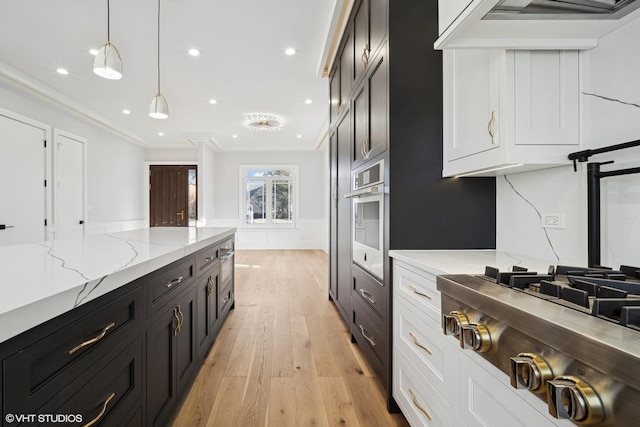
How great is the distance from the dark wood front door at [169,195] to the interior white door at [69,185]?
2.64 m

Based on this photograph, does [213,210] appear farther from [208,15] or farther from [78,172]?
[208,15]

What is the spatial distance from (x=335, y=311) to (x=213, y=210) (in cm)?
597

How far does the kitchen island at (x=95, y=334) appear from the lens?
2.04 feet

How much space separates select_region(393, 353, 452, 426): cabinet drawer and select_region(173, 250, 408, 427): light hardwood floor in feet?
0.66

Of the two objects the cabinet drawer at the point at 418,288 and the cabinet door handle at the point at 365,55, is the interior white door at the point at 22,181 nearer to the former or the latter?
the cabinet door handle at the point at 365,55

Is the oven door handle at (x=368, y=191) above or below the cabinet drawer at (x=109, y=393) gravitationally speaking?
above

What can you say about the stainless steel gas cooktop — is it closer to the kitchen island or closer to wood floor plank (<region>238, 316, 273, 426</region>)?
the kitchen island

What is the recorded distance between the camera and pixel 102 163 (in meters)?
6.12

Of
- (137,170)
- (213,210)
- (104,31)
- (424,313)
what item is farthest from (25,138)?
(424,313)

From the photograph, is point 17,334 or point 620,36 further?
point 620,36

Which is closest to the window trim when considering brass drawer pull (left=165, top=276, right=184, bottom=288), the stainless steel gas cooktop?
brass drawer pull (left=165, top=276, right=184, bottom=288)

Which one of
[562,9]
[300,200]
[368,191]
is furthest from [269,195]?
[562,9]

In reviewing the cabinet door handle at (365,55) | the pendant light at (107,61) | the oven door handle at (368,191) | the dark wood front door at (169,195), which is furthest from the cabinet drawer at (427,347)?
the dark wood front door at (169,195)

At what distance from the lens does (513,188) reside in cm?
157
